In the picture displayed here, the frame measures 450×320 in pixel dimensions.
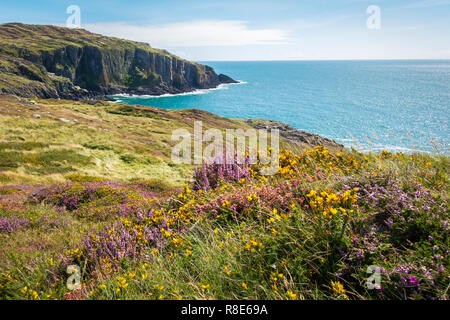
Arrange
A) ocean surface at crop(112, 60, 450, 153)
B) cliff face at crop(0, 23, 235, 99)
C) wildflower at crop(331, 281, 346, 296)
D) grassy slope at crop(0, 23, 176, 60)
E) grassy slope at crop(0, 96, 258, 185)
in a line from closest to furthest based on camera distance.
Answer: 1. wildflower at crop(331, 281, 346, 296)
2. grassy slope at crop(0, 96, 258, 185)
3. ocean surface at crop(112, 60, 450, 153)
4. cliff face at crop(0, 23, 235, 99)
5. grassy slope at crop(0, 23, 176, 60)

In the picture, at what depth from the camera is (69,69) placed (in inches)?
6235

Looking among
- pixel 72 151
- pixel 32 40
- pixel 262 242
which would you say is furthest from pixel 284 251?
pixel 32 40

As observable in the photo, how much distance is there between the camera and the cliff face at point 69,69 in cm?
11860

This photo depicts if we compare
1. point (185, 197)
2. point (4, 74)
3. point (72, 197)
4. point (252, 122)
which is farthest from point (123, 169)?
point (4, 74)

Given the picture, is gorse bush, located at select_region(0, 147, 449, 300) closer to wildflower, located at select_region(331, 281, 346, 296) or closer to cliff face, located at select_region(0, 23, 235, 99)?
wildflower, located at select_region(331, 281, 346, 296)

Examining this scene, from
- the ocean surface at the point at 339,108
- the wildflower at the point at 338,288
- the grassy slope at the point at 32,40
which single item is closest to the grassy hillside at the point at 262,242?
the wildflower at the point at 338,288

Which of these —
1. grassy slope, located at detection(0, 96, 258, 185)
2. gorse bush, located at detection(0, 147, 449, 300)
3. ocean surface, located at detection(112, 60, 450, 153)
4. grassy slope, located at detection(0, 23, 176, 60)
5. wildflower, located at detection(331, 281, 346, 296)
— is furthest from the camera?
grassy slope, located at detection(0, 23, 176, 60)

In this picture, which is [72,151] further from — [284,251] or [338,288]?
[338,288]

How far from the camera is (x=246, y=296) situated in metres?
2.97

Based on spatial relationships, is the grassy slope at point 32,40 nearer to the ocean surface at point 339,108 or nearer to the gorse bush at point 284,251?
the ocean surface at point 339,108

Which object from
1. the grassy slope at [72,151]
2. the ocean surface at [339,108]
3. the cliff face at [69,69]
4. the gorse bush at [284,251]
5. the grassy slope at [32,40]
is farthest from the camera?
the grassy slope at [32,40]

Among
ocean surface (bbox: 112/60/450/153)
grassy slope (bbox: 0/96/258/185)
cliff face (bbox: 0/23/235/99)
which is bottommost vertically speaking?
grassy slope (bbox: 0/96/258/185)

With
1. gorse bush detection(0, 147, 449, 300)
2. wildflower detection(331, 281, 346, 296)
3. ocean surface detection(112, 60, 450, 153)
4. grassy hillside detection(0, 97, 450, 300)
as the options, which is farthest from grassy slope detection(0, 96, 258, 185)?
ocean surface detection(112, 60, 450, 153)

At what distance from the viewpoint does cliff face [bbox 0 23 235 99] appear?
4669 inches
